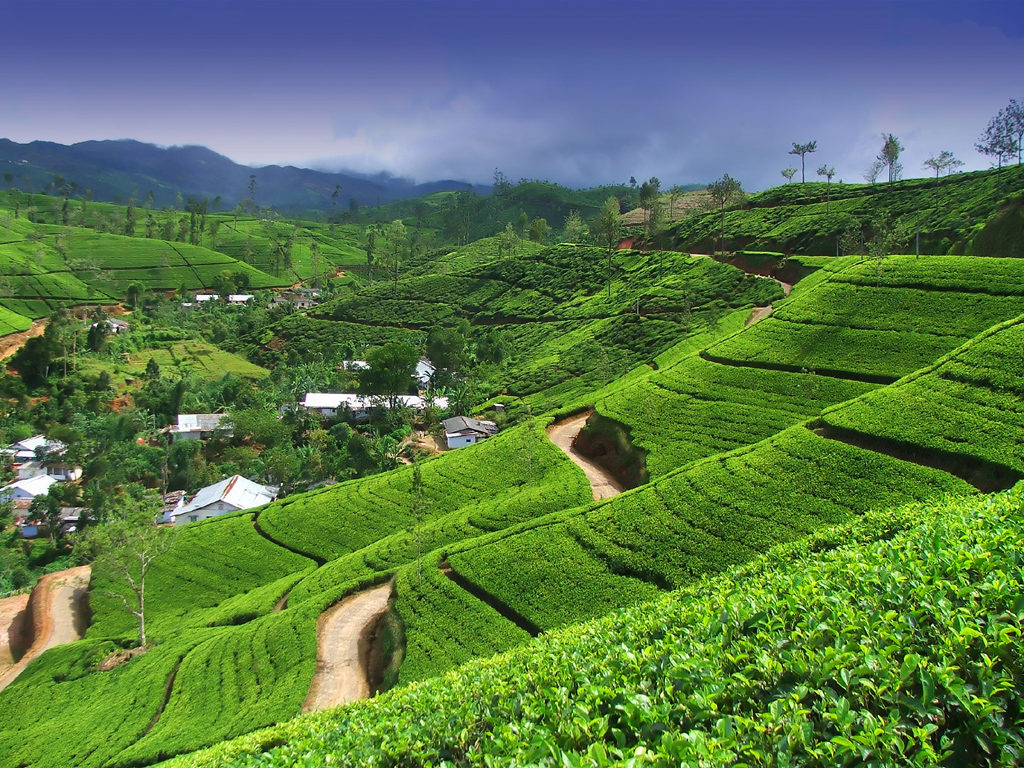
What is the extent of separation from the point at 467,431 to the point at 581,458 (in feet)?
79.6

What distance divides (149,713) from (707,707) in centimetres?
2290

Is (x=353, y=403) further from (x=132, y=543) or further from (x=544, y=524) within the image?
(x=544, y=524)

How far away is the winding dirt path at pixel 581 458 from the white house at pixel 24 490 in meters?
52.3

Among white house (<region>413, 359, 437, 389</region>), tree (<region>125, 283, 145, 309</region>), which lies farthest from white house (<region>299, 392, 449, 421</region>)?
tree (<region>125, 283, 145, 309</region>)

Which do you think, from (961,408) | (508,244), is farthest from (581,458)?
(508,244)

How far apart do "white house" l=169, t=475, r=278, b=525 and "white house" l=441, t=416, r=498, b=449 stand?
55.0ft

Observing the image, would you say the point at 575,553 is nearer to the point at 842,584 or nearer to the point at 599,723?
the point at 842,584

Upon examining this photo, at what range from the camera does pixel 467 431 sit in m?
59.7

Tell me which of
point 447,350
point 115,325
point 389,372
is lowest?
point 389,372

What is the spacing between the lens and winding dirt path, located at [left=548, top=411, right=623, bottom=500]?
32.0 m

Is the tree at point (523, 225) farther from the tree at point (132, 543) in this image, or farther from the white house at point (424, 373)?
the tree at point (132, 543)

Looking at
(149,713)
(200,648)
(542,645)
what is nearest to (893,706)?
(542,645)

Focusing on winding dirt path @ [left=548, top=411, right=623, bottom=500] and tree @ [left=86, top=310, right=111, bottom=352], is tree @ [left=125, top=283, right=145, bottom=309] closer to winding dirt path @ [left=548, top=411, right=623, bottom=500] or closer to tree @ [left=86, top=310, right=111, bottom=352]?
tree @ [left=86, top=310, right=111, bottom=352]

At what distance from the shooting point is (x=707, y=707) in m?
7.07
